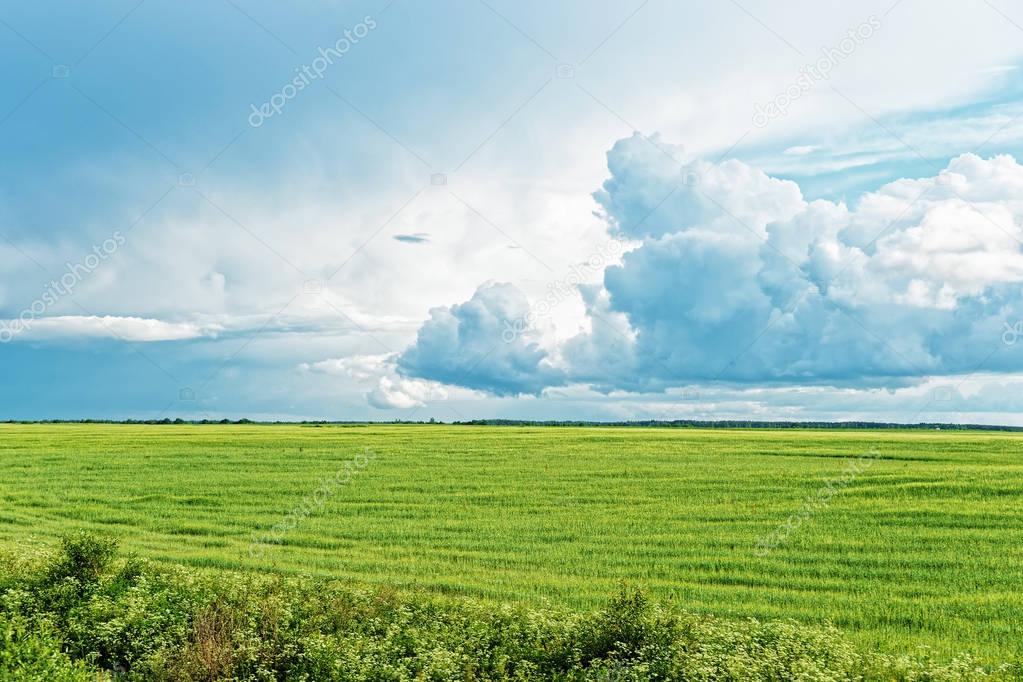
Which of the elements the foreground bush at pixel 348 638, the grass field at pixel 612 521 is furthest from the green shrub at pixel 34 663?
the grass field at pixel 612 521

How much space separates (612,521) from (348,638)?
12532 mm

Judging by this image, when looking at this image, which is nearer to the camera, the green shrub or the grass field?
the green shrub

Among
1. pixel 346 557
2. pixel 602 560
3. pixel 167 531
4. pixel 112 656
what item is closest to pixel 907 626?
pixel 602 560

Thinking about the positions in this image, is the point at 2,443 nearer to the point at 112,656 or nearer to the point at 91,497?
the point at 91,497

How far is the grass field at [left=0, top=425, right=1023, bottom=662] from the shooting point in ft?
55.3

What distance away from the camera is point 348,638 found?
14195 mm

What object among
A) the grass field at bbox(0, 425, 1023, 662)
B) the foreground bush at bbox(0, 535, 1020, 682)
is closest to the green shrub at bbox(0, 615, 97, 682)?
the foreground bush at bbox(0, 535, 1020, 682)

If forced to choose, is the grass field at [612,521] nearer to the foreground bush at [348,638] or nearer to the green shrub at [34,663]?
the foreground bush at [348,638]

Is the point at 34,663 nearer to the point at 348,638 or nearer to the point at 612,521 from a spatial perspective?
the point at 348,638

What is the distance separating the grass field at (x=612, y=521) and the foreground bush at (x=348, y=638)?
197 cm

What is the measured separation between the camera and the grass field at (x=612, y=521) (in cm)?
1684

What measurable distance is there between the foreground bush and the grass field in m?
1.97

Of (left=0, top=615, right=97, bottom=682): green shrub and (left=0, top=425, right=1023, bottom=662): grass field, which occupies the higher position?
(left=0, top=425, right=1023, bottom=662): grass field

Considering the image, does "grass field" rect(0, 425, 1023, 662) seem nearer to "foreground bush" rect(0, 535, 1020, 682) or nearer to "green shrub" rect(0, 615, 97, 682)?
"foreground bush" rect(0, 535, 1020, 682)
